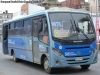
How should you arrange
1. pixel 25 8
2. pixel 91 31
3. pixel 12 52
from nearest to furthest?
pixel 91 31 < pixel 12 52 < pixel 25 8

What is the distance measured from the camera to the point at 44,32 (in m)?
11.2

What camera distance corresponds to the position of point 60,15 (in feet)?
36.0

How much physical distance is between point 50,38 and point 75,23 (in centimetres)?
132

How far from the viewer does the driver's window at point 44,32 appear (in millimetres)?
10961

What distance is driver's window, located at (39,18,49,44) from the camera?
11.0m

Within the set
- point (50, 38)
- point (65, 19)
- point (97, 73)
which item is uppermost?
point (65, 19)

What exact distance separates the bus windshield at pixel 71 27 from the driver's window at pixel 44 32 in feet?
1.36

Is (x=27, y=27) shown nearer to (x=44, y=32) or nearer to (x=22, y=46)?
(x=22, y=46)

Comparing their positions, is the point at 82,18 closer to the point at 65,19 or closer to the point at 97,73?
the point at 65,19

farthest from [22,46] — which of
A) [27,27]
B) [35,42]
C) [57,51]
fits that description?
[57,51]

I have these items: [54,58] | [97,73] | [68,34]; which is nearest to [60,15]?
[68,34]

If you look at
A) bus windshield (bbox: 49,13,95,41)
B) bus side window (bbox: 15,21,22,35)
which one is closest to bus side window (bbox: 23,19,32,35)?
bus side window (bbox: 15,21,22,35)

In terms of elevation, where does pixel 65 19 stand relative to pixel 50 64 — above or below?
above

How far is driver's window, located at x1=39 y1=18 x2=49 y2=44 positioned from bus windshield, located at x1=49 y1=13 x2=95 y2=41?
42 centimetres
